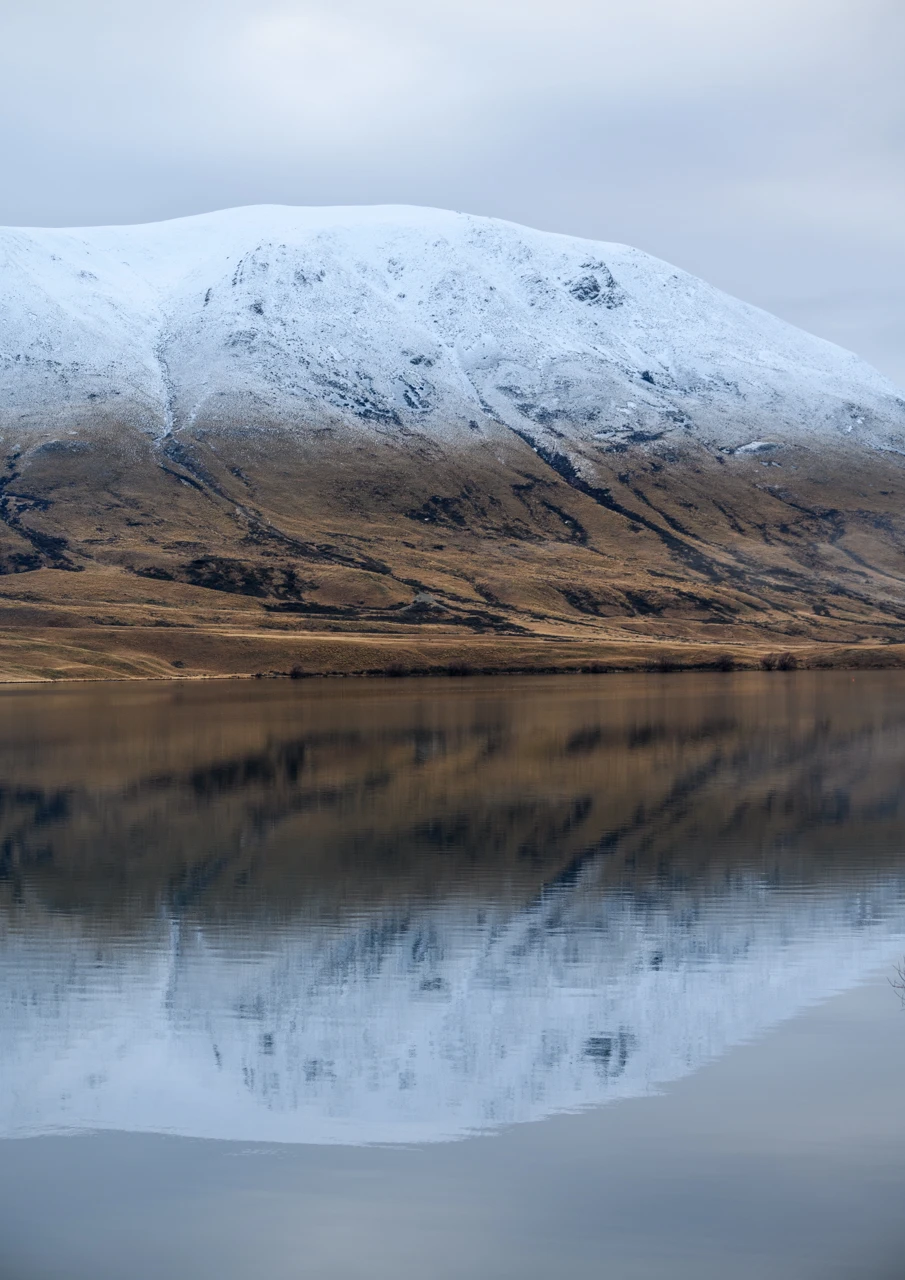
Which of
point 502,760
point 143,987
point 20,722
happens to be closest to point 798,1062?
point 143,987

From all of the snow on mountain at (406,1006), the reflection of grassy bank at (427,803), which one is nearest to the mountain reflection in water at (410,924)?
the snow on mountain at (406,1006)

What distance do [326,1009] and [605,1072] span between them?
559cm

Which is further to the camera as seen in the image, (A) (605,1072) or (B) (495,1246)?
(A) (605,1072)

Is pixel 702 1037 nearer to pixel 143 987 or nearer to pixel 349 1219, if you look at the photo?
pixel 349 1219

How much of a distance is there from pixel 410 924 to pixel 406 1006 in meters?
7.24

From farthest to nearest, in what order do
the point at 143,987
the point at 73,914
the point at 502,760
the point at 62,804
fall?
the point at 502,760
the point at 62,804
the point at 73,914
the point at 143,987

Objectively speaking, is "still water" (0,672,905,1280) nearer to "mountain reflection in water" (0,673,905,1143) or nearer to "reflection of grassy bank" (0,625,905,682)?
"mountain reflection in water" (0,673,905,1143)

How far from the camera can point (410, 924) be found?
3139 centimetres

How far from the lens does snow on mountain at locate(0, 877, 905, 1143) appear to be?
19391 millimetres

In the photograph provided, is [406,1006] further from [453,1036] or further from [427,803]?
[427,803]

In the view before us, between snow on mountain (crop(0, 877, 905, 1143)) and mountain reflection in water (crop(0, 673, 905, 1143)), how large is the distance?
0.07 metres

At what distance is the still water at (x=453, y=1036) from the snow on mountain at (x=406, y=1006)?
84mm

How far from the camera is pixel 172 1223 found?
15.4 meters

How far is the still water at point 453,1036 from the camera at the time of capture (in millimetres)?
15164
